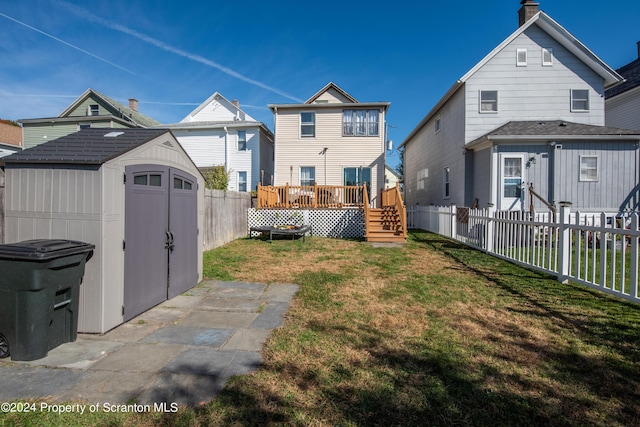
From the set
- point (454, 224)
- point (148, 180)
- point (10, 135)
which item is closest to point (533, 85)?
point (454, 224)

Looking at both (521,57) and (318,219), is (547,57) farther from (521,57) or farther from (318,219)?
(318,219)

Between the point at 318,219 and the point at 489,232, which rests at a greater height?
the point at 318,219

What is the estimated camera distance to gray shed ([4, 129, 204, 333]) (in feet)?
11.1

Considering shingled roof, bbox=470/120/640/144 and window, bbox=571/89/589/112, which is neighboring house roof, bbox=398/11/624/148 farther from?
shingled roof, bbox=470/120/640/144

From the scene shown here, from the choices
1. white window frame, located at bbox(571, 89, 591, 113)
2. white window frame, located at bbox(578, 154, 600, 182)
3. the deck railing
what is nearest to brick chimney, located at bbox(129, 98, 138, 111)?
the deck railing

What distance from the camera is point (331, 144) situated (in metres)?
17.5

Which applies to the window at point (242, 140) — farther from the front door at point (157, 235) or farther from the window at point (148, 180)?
the window at point (148, 180)

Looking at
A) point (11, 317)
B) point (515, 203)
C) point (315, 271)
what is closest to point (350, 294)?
point (315, 271)

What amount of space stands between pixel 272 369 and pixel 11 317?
233cm

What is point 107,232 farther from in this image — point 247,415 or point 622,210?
point 622,210

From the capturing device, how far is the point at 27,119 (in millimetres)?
22500

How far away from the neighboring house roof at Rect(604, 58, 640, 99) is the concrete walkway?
20.3 m

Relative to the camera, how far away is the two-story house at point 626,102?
15.2 meters

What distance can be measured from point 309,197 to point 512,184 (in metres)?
7.99
